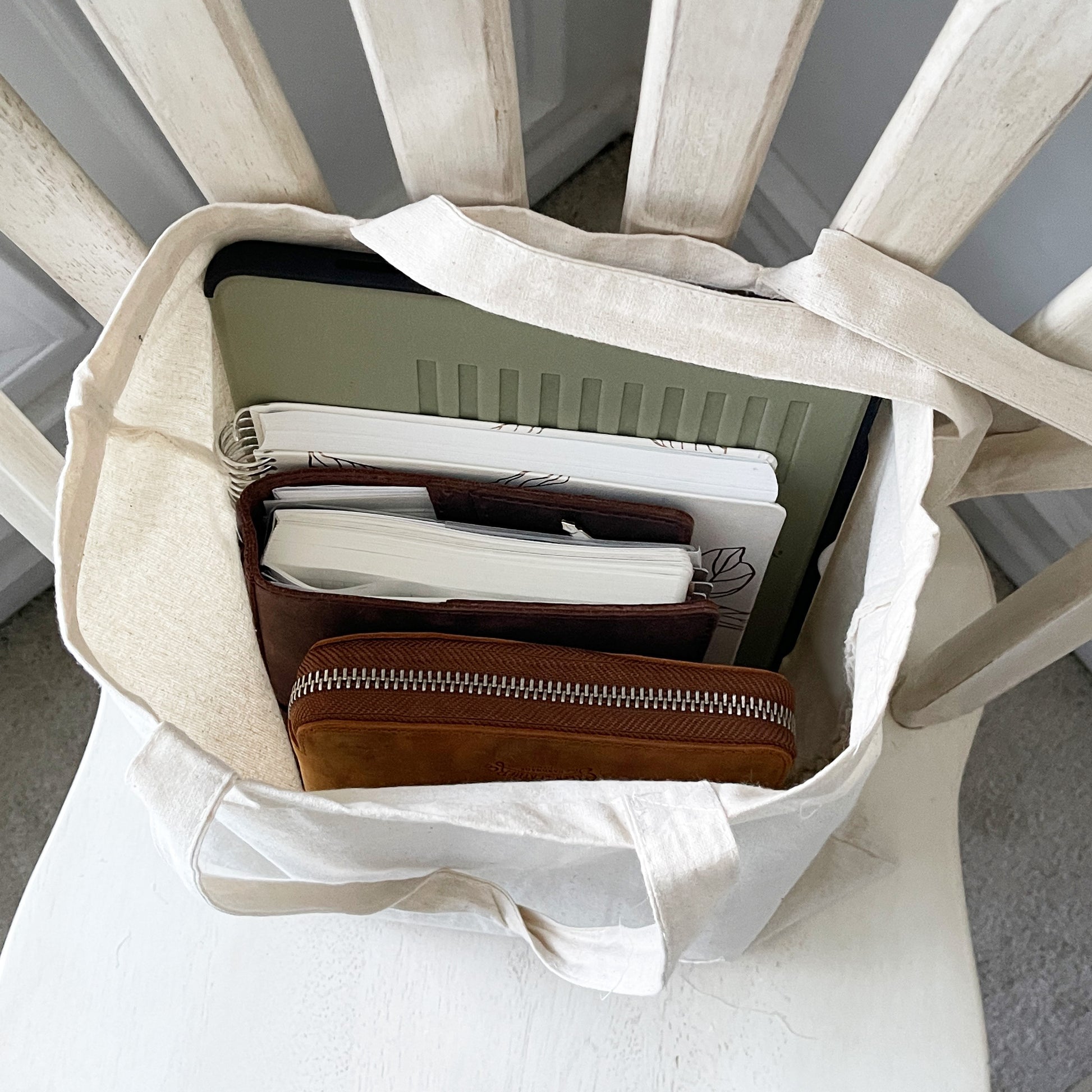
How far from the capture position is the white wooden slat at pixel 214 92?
0.34 m

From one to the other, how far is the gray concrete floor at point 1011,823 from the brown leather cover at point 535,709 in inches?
24.8

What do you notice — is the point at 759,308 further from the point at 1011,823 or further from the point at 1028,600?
the point at 1011,823

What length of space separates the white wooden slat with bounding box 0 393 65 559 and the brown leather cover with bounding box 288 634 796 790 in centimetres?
17

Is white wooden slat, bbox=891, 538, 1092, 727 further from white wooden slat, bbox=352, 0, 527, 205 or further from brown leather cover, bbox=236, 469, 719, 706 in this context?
white wooden slat, bbox=352, 0, 527, 205

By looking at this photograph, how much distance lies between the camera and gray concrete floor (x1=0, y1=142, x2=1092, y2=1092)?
0.91 metres

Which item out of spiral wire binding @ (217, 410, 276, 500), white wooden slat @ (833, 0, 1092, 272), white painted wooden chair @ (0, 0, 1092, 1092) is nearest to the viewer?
white wooden slat @ (833, 0, 1092, 272)

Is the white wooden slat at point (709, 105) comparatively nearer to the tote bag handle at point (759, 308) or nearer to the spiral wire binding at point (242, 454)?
the tote bag handle at point (759, 308)

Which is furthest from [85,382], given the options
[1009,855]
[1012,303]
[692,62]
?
[1009,855]

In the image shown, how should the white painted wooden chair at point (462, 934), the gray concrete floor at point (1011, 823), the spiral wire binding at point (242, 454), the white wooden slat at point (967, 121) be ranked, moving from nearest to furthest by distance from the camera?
the white wooden slat at point (967, 121) → the white painted wooden chair at point (462, 934) → the spiral wire binding at point (242, 454) → the gray concrete floor at point (1011, 823)

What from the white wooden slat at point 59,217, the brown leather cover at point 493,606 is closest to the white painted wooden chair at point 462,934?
the white wooden slat at point 59,217

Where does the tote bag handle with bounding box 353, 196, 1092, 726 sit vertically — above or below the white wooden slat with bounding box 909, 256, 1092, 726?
above

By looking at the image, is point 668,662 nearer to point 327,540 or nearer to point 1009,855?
point 327,540

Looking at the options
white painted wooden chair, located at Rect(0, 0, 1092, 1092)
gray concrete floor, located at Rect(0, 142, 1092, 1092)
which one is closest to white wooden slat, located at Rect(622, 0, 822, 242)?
white painted wooden chair, located at Rect(0, 0, 1092, 1092)

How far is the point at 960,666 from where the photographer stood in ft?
1.81
